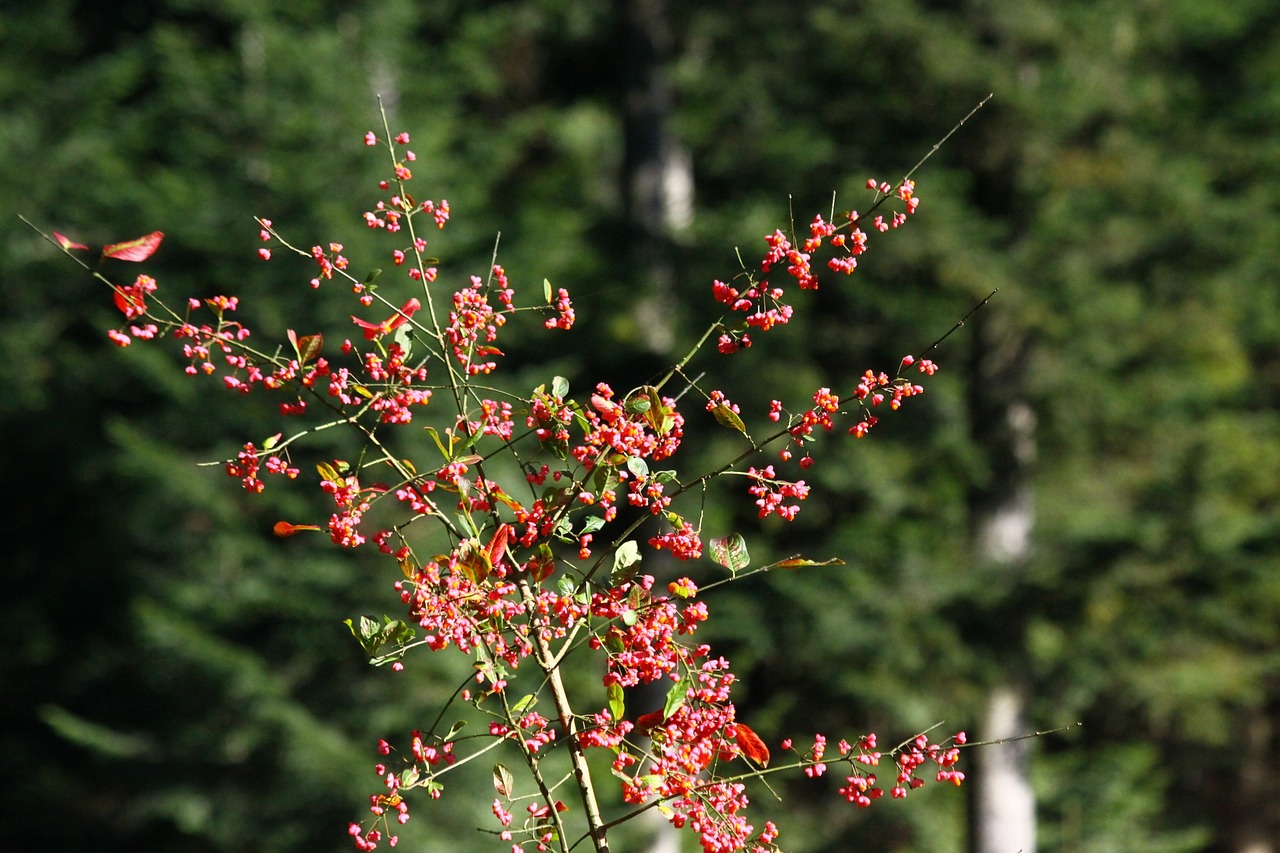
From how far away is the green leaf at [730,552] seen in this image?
3.70 feet

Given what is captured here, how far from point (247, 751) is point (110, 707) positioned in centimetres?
141

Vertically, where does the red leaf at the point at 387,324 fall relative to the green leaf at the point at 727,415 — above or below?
above

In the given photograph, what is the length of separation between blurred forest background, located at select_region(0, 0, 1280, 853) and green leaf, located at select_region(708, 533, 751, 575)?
3.75 metres

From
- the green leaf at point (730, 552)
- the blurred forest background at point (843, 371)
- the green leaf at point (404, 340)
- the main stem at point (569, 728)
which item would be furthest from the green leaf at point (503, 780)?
the blurred forest background at point (843, 371)

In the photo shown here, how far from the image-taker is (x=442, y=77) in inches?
243

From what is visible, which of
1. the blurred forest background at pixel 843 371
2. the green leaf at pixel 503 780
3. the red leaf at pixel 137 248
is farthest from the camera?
the blurred forest background at pixel 843 371

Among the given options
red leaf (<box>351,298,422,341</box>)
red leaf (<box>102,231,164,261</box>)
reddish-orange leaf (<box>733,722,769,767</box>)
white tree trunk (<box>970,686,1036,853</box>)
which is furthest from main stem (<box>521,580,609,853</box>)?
white tree trunk (<box>970,686,1036,853</box>)

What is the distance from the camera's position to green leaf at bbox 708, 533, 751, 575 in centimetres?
113

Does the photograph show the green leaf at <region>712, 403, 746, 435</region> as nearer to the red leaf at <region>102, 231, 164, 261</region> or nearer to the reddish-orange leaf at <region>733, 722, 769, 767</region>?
the reddish-orange leaf at <region>733, 722, 769, 767</region>

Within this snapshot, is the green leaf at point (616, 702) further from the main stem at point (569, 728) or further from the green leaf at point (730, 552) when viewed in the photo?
the green leaf at point (730, 552)

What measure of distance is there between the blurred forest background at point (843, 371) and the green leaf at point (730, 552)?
375 cm

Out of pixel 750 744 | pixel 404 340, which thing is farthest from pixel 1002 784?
pixel 404 340

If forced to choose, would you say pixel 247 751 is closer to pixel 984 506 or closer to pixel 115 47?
pixel 984 506

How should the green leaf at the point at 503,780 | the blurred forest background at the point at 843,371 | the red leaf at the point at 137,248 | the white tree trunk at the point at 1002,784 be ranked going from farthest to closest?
the white tree trunk at the point at 1002,784 → the blurred forest background at the point at 843,371 → the green leaf at the point at 503,780 → the red leaf at the point at 137,248
